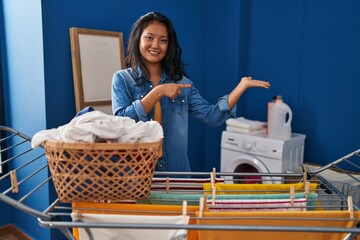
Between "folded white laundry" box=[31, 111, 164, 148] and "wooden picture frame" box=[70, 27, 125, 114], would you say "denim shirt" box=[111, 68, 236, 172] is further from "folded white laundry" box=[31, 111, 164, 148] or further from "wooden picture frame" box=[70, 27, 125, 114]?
"wooden picture frame" box=[70, 27, 125, 114]

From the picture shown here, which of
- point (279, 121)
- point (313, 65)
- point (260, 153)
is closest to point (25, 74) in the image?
point (260, 153)

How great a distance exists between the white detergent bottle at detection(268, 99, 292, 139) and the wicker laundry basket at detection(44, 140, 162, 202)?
80.8 inches

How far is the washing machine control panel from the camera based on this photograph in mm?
2551

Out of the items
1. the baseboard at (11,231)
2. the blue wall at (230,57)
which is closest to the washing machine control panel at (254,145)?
the blue wall at (230,57)

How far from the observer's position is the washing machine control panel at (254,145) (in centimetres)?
255

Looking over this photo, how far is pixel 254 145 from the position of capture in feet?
8.79

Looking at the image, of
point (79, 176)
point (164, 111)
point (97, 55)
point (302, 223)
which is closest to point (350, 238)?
point (302, 223)

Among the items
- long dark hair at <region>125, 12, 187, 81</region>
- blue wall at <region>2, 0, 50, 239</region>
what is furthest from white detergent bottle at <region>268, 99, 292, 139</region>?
blue wall at <region>2, 0, 50, 239</region>

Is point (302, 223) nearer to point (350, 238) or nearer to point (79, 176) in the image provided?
point (350, 238)

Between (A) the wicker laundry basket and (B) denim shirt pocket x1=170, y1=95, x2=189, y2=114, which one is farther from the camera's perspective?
(B) denim shirt pocket x1=170, y1=95, x2=189, y2=114

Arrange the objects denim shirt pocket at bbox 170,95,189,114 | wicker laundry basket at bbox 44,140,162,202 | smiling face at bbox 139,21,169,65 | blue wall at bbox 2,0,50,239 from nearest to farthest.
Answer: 1. wicker laundry basket at bbox 44,140,162,202
2. smiling face at bbox 139,21,169,65
3. denim shirt pocket at bbox 170,95,189,114
4. blue wall at bbox 2,0,50,239

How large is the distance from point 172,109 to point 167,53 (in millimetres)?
254

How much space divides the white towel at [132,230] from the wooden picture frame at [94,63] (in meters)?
1.54

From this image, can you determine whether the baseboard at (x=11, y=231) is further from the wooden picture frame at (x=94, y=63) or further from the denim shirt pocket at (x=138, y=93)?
the denim shirt pocket at (x=138, y=93)
